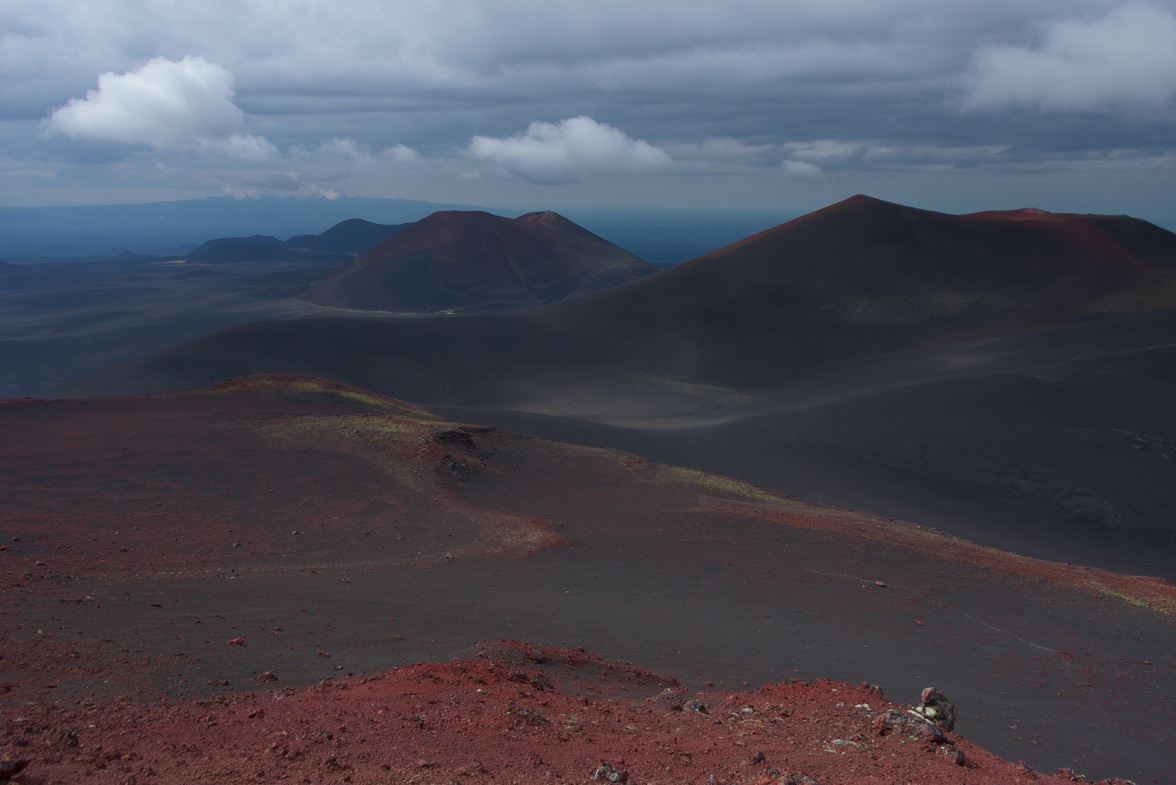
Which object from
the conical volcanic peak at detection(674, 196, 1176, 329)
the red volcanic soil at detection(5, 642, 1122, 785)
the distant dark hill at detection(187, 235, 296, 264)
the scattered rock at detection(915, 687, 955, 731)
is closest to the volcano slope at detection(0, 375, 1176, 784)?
the red volcanic soil at detection(5, 642, 1122, 785)

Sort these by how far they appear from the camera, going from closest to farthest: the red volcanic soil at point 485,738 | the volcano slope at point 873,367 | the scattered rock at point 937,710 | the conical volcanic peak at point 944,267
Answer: the red volcanic soil at point 485,738, the scattered rock at point 937,710, the volcano slope at point 873,367, the conical volcanic peak at point 944,267

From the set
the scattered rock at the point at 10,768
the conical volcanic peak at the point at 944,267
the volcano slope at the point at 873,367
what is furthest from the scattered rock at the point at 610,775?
the conical volcanic peak at the point at 944,267

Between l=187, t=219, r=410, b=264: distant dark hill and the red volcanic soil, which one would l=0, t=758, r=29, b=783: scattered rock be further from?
l=187, t=219, r=410, b=264: distant dark hill

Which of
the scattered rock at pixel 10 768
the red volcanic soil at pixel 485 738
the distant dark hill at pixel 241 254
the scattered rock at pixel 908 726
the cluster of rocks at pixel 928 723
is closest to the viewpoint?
the scattered rock at pixel 10 768

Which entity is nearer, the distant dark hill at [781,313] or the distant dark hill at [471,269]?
the distant dark hill at [781,313]

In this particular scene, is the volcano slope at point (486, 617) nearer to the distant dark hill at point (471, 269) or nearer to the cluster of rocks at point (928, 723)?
the cluster of rocks at point (928, 723)

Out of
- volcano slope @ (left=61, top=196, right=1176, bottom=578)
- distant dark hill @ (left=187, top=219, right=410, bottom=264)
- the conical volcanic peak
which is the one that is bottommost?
volcano slope @ (left=61, top=196, right=1176, bottom=578)

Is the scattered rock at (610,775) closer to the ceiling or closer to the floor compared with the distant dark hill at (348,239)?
closer to the floor
